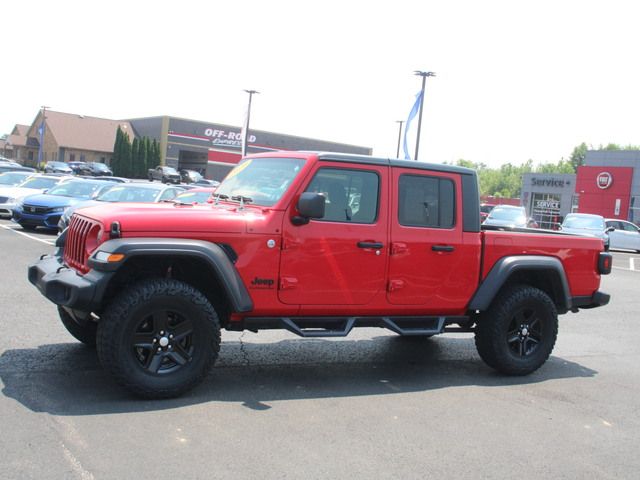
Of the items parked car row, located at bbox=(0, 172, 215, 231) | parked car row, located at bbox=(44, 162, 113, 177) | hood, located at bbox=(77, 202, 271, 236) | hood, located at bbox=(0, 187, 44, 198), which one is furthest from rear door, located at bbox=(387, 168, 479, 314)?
parked car row, located at bbox=(44, 162, 113, 177)

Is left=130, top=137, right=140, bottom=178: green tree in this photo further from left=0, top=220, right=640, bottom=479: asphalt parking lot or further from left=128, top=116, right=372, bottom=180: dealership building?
left=0, top=220, right=640, bottom=479: asphalt parking lot

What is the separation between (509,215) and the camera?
27859mm

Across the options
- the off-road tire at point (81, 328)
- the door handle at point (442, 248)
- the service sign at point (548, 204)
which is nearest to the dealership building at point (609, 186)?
the service sign at point (548, 204)

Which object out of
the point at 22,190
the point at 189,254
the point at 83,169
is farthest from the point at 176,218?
the point at 83,169

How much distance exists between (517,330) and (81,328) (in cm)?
419

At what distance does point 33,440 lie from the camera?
4301 millimetres

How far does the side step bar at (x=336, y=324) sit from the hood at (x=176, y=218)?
0.81 m

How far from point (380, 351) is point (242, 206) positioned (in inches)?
103

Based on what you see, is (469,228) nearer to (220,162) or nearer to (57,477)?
(57,477)

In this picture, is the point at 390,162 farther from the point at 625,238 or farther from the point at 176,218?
the point at 625,238

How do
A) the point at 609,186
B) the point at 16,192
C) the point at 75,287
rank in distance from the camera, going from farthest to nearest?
the point at 609,186 < the point at 16,192 < the point at 75,287

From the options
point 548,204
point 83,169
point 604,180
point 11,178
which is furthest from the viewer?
point 548,204

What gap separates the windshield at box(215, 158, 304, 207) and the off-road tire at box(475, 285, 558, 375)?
2.43m

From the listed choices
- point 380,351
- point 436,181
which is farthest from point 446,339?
point 436,181
